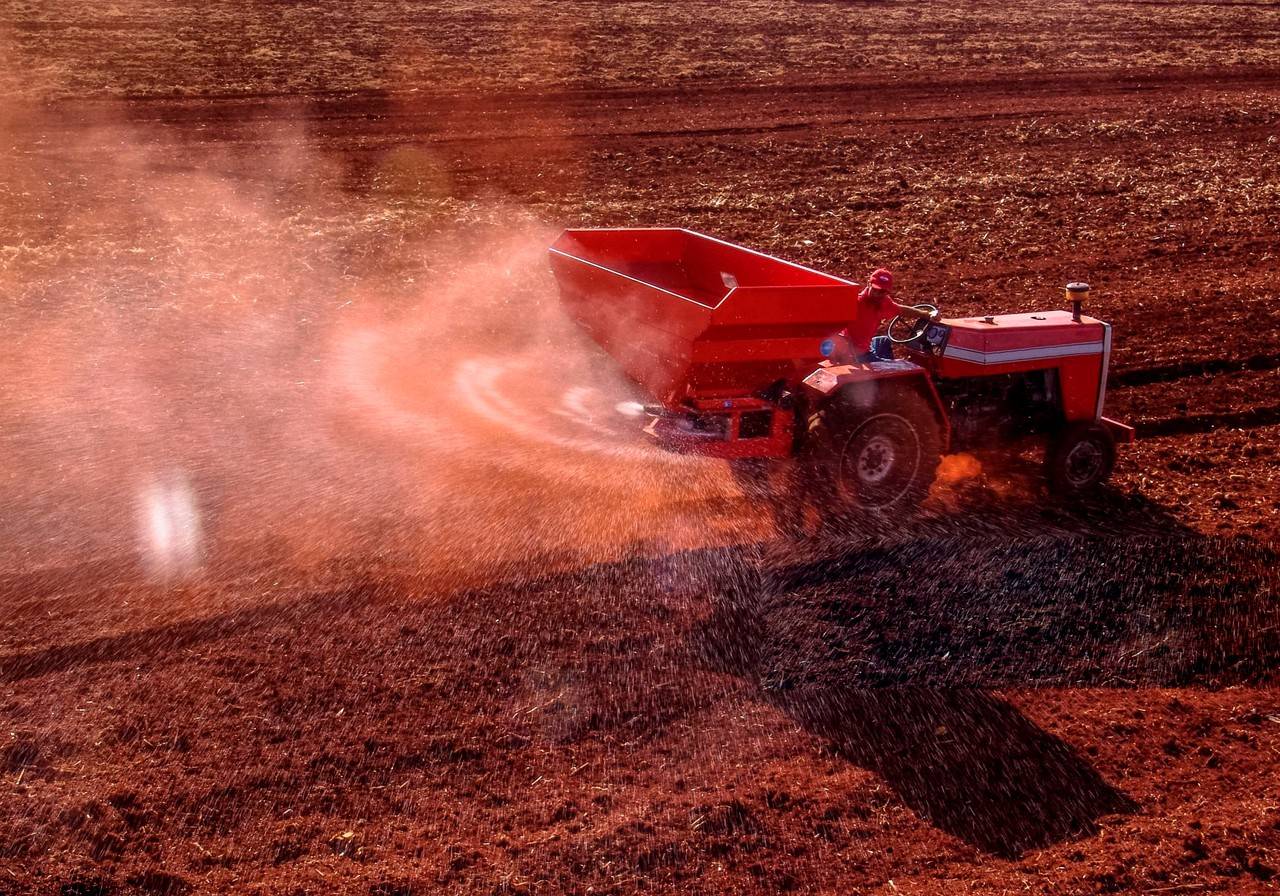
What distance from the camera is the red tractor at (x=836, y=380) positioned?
258 inches

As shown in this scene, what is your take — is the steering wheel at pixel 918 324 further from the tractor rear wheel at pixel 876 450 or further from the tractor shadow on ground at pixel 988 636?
the tractor shadow on ground at pixel 988 636

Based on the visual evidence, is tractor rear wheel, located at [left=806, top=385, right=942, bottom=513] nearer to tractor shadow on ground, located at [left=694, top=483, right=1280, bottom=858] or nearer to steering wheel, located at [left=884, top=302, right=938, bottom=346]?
tractor shadow on ground, located at [left=694, top=483, right=1280, bottom=858]

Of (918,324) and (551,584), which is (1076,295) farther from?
(551,584)

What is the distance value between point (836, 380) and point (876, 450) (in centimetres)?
60

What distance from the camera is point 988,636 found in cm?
588

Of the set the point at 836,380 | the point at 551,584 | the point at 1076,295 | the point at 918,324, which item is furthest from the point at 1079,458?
the point at 551,584

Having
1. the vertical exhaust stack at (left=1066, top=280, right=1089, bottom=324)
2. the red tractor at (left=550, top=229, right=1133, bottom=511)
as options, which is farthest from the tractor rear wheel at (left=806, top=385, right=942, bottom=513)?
the vertical exhaust stack at (left=1066, top=280, right=1089, bottom=324)

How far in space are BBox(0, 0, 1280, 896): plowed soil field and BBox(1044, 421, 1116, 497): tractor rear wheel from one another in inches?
7.3

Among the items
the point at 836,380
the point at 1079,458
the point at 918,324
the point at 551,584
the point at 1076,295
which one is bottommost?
the point at 551,584

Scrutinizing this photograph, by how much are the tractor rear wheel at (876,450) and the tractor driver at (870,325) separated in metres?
0.31

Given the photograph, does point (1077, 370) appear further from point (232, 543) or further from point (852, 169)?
point (852, 169)

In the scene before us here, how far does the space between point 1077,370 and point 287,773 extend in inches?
204

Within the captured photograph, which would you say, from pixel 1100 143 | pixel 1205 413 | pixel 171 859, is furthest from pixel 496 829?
pixel 1100 143

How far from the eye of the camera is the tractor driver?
22.3 feet
